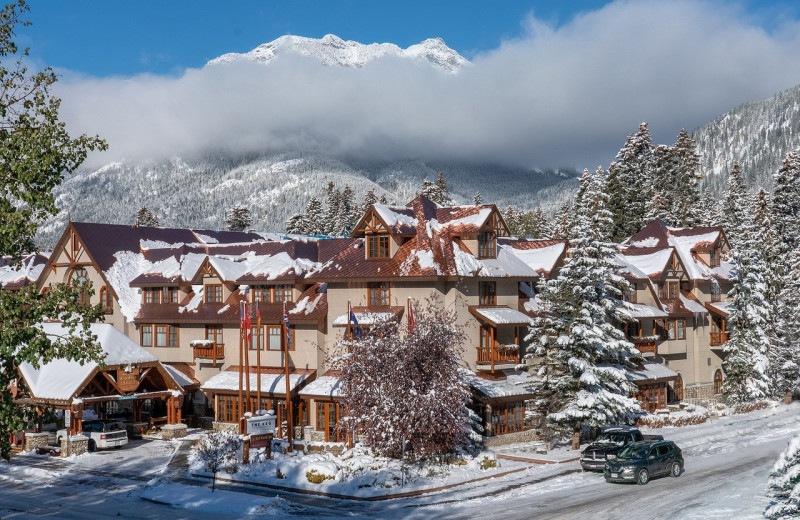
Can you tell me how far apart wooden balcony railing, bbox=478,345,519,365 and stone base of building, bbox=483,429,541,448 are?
13.3 feet

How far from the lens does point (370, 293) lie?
47062mm

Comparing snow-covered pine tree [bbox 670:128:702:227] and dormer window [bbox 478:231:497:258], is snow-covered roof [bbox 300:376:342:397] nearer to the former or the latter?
dormer window [bbox 478:231:497:258]

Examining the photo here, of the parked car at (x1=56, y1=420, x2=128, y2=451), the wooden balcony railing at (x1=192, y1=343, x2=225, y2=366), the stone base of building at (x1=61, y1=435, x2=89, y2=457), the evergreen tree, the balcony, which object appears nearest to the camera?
the evergreen tree

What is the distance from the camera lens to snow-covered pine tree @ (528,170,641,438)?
42.4 metres

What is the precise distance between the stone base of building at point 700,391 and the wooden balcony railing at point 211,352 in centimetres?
3284

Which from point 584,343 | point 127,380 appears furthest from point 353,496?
point 127,380

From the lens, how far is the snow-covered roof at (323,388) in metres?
44.8

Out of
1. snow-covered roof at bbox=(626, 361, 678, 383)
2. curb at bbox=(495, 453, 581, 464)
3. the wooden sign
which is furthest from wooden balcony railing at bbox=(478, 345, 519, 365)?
the wooden sign

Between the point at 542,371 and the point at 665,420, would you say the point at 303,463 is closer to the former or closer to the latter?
the point at 542,371

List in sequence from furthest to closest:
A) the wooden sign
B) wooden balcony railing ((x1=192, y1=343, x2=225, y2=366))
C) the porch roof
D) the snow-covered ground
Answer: wooden balcony railing ((x1=192, y1=343, x2=225, y2=366)), the wooden sign, the porch roof, the snow-covered ground

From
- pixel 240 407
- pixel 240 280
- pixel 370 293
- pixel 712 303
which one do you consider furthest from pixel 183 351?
pixel 712 303

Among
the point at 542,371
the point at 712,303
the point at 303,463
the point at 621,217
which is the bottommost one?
the point at 303,463

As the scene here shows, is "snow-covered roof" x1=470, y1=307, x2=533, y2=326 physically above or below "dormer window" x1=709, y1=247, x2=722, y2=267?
below

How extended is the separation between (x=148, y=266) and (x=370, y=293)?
21306 mm
